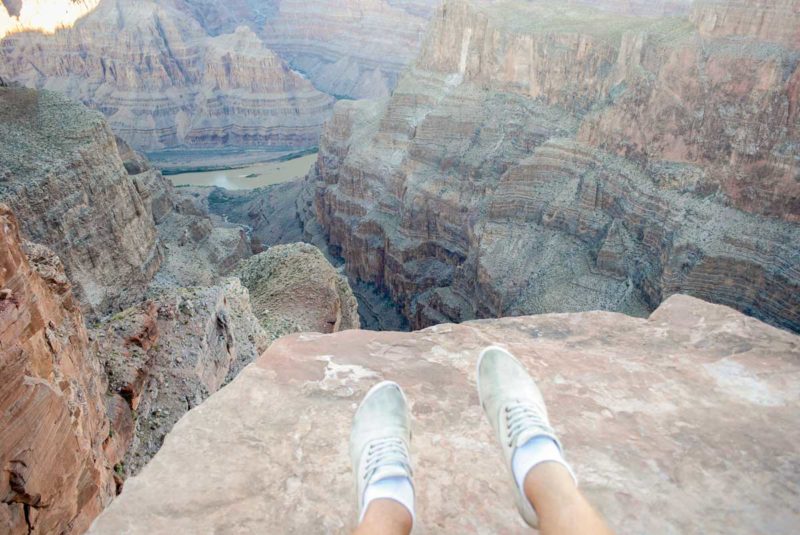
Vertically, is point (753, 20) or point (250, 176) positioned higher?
point (753, 20)

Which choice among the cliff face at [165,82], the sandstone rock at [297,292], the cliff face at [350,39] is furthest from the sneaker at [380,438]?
the cliff face at [350,39]

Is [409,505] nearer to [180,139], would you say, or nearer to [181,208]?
[181,208]

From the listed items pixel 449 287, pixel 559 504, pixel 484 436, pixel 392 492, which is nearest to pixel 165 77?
pixel 449 287

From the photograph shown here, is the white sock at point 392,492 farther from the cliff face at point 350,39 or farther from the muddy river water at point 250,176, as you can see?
the cliff face at point 350,39

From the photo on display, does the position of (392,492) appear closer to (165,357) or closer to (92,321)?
(165,357)

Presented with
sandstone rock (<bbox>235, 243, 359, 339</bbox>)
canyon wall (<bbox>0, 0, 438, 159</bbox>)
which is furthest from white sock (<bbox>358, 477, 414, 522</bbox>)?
canyon wall (<bbox>0, 0, 438, 159</bbox>)
